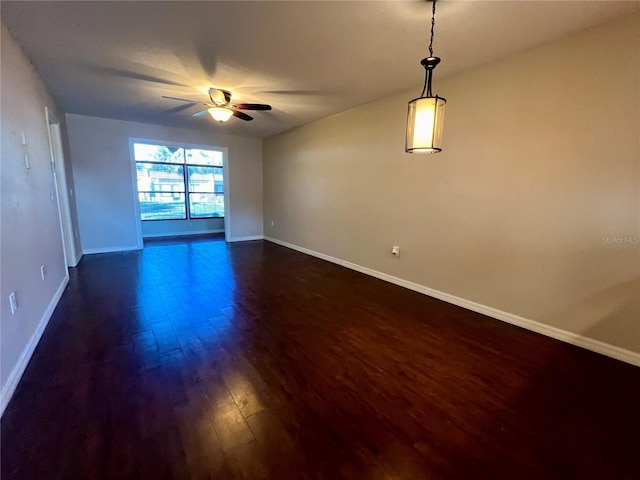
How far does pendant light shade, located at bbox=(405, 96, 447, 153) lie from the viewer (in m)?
1.83

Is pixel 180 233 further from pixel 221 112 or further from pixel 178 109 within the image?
pixel 221 112

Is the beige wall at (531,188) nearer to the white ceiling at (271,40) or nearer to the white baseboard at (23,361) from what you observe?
the white ceiling at (271,40)

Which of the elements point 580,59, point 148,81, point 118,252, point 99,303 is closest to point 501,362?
point 580,59

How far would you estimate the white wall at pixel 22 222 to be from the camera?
5.75 ft

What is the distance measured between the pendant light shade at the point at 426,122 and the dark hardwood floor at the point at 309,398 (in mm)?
1546

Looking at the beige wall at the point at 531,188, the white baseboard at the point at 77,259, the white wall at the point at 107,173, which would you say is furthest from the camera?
the white wall at the point at 107,173

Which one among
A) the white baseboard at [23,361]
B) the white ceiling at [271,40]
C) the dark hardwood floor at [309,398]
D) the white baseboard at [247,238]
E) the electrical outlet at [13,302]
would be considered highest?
the white ceiling at [271,40]

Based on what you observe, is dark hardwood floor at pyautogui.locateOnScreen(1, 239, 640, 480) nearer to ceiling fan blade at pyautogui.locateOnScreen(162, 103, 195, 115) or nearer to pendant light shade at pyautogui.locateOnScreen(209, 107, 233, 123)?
pendant light shade at pyautogui.locateOnScreen(209, 107, 233, 123)

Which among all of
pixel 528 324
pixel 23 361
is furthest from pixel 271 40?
pixel 528 324

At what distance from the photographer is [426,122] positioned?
6.09 ft

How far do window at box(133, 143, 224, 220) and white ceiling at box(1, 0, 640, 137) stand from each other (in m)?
3.87

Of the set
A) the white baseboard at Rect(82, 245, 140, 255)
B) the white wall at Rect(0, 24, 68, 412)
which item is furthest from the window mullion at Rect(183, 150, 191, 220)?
the white wall at Rect(0, 24, 68, 412)

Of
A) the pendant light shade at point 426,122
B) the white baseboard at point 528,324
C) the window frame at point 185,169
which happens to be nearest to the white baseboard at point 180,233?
the window frame at point 185,169

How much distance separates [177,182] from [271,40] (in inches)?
251
